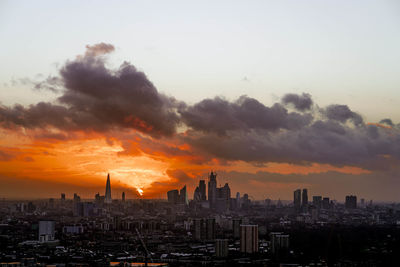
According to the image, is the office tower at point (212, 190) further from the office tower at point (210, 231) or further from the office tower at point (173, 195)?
the office tower at point (210, 231)

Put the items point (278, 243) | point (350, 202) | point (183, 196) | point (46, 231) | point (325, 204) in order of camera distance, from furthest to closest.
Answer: point (183, 196) → point (350, 202) → point (325, 204) → point (46, 231) → point (278, 243)

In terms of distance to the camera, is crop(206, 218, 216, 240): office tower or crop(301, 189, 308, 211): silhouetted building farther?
crop(301, 189, 308, 211): silhouetted building

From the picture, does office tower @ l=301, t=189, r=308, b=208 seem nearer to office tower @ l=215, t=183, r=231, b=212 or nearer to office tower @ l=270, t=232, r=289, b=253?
office tower @ l=215, t=183, r=231, b=212

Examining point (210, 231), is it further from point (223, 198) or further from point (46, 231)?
point (223, 198)

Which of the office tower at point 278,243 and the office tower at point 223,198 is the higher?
the office tower at point 223,198

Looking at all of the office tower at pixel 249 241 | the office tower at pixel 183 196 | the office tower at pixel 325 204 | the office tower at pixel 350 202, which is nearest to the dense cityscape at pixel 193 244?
the office tower at pixel 249 241

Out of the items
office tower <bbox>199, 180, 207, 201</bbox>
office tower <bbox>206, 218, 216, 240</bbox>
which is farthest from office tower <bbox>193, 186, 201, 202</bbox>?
office tower <bbox>206, 218, 216, 240</bbox>

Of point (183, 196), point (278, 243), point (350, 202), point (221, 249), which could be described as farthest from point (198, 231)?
point (350, 202)

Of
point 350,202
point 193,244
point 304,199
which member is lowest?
point 193,244

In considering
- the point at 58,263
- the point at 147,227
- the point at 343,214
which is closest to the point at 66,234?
the point at 147,227

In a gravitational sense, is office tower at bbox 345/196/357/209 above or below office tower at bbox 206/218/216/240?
above

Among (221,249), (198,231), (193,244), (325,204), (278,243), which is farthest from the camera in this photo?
(325,204)

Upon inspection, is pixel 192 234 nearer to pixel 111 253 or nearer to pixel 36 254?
pixel 111 253
